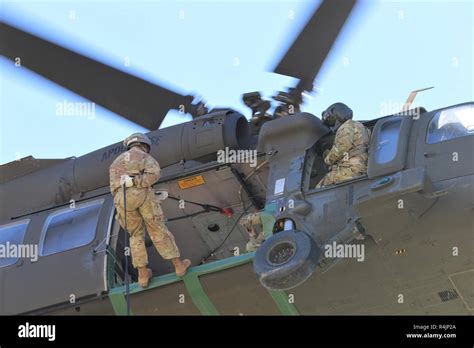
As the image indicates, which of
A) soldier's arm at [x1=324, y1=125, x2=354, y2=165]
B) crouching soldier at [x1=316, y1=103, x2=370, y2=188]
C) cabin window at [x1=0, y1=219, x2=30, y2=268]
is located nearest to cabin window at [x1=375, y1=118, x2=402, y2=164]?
crouching soldier at [x1=316, y1=103, x2=370, y2=188]

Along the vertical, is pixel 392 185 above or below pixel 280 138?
below

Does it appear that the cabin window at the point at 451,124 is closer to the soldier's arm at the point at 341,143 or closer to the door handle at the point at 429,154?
the door handle at the point at 429,154

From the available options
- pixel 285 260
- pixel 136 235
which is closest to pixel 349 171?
pixel 285 260

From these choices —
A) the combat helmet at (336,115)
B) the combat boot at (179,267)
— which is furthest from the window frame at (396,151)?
the combat boot at (179,267)

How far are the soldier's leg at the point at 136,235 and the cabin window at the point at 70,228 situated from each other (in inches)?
36.4

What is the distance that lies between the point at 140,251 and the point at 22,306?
1.65 m

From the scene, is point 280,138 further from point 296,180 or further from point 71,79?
point 71,79

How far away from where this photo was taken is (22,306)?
31.1ft

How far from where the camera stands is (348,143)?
8734 millimetres

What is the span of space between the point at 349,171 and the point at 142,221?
2.04 m

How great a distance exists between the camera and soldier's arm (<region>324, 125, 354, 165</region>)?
8742 mm

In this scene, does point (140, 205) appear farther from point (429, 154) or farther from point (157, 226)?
point (429, 154)
